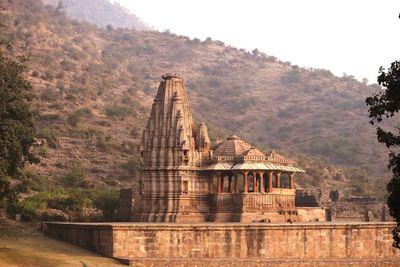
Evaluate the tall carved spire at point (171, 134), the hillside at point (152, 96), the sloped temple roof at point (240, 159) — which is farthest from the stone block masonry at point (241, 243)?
the hillside at point (152, 96)

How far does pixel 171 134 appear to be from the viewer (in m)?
43.7

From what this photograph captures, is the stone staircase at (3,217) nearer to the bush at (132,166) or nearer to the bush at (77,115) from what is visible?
the bush at (132,166)

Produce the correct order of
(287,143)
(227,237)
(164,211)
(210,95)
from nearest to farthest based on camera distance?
(227,237) → (164,211) → (287,143) → (210,95)

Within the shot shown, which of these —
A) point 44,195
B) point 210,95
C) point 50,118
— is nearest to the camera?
point 44,195

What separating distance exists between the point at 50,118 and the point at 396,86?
5659cm

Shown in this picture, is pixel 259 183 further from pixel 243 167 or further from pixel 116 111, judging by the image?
pixel 116 111

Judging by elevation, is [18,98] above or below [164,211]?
above

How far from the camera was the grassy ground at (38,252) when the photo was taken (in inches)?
1286

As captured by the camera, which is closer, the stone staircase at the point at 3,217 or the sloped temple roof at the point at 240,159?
the stone staircase at the point at 3,217

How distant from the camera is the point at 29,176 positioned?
58.7 metres

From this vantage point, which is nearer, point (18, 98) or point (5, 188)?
point (5, 188)

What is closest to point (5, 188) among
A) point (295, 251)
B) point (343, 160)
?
point (295, 251)

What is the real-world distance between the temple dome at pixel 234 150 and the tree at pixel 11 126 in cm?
1011

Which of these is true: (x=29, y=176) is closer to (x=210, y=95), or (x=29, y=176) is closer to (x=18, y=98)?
(x=18, y=98)
